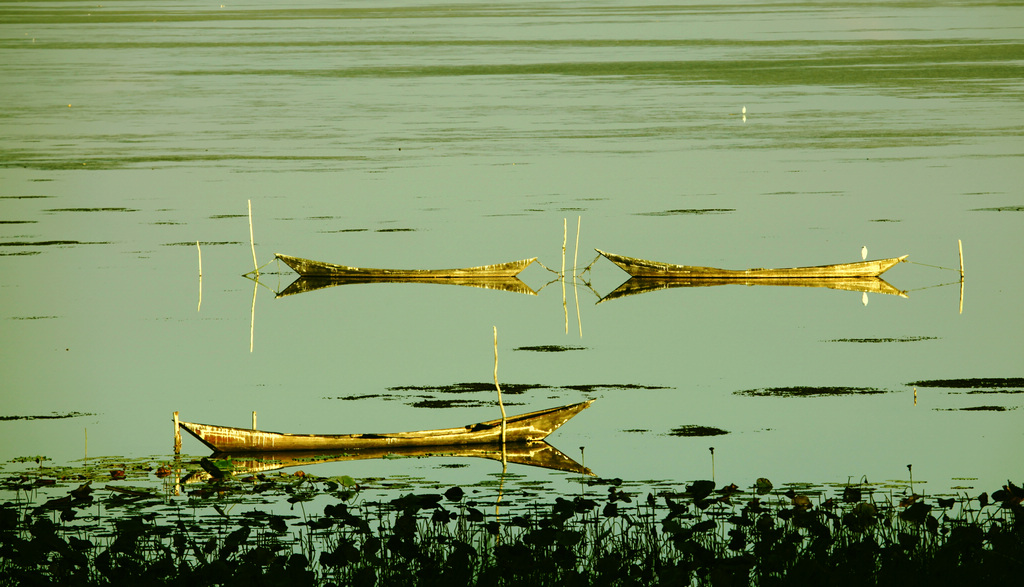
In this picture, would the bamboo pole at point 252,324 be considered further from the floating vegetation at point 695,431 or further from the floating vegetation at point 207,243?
the floating vegetation at point 695,431

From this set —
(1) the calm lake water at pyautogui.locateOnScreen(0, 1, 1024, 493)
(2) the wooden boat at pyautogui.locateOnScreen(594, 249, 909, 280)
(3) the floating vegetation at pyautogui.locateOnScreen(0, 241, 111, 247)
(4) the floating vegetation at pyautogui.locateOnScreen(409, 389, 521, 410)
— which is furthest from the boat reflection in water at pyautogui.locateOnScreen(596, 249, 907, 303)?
(3) the floating vegetation at pyautogui.locateOnScreen(0, 241, 111, 247)

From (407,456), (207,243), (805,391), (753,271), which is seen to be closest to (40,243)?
(207,243)

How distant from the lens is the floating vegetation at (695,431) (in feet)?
57.6

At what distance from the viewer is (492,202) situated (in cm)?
4097

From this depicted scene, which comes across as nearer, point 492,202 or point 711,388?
point 711,388

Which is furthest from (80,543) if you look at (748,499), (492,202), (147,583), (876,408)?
(492,202)

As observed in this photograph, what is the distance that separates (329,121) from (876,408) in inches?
1930

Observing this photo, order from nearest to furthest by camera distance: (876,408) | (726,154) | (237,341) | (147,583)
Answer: (147,583), (876,408), (237,341), (726,154)

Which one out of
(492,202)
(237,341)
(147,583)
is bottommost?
(147,583)

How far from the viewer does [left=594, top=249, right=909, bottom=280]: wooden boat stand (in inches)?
1143

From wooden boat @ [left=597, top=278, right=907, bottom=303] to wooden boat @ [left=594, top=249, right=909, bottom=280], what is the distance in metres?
0.09

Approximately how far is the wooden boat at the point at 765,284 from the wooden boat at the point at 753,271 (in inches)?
3.7

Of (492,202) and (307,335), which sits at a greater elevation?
(492,202)

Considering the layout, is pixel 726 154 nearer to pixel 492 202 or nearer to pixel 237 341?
pixel 492 202
